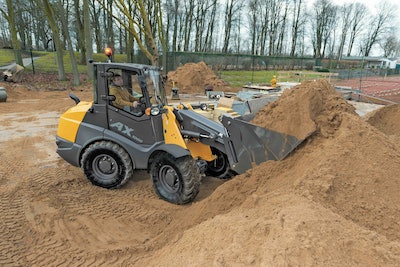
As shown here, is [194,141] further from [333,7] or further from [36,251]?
[333,7]

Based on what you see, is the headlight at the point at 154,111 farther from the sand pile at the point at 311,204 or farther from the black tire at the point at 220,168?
the sand pile at the point at 311,204

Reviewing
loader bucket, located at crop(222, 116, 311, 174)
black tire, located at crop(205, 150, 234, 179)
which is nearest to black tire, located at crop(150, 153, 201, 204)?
loader bucket, located at crop(222, 116, 311, 174)

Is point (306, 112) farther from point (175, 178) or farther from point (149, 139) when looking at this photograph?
point (149, 139)

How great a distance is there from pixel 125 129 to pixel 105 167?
782 mm

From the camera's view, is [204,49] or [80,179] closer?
[80,179]

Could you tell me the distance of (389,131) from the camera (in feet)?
23.9

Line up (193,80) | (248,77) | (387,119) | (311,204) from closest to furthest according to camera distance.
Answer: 1. (311,204)
2. (387,119)
3. (193,80)
4. (248,77)

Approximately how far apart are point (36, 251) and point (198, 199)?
7.80ft

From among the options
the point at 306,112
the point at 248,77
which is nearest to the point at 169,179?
the point at 306,112

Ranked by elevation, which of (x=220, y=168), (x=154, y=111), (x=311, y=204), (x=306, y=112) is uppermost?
(x=306, y=112)

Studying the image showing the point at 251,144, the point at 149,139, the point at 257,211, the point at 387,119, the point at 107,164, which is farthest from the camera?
the point at 387,119

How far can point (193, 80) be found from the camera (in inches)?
760

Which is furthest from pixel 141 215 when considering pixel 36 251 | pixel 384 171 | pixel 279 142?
pixel 384 171

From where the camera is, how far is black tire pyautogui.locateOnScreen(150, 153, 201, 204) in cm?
457
